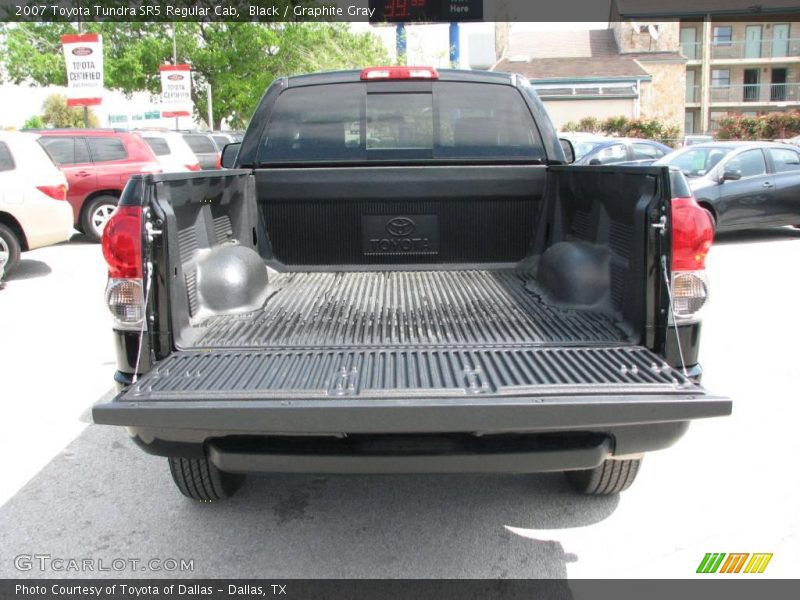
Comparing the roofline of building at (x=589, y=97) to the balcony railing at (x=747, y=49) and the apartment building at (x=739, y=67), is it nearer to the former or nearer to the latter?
the apartment building at (x=739, y=67)

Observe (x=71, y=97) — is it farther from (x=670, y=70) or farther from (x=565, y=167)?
(x=670, y=70)

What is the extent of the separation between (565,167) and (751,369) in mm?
2760

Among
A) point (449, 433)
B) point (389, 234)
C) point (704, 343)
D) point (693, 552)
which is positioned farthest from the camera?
point (704, 343)

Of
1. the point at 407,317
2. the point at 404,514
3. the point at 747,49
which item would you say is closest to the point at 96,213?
the point at 407,317

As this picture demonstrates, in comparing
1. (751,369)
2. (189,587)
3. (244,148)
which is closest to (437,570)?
(189,587)

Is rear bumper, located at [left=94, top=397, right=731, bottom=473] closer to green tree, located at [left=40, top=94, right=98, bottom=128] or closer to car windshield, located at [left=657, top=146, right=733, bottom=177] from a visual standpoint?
car windshield, located at [left=657, top=146, right=733, bottom=177]

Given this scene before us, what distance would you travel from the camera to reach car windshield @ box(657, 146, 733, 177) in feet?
42.8

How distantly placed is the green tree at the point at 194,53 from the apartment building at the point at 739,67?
82.1 ft

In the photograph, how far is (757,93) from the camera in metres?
48.7

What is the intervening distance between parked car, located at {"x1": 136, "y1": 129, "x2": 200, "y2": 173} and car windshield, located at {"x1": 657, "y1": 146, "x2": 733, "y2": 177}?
9.02 m

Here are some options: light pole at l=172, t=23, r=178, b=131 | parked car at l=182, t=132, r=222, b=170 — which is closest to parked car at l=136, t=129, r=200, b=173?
parked car at l=182, t=132, r=222, b=170

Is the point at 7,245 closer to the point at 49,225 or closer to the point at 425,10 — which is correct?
the point at 49,225

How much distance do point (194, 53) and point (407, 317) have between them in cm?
3684

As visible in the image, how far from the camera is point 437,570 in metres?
3.11
